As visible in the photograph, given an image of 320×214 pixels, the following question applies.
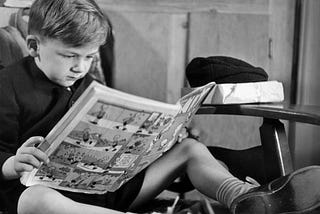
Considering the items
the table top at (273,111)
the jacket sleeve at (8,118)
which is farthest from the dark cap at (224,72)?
the jacket sleeve at (8,118)

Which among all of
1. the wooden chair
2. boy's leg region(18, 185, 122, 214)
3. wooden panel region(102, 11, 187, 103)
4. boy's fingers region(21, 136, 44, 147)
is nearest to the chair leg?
the wooden chair

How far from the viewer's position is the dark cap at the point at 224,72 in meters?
1.29

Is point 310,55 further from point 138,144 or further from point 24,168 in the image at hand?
point 24,168

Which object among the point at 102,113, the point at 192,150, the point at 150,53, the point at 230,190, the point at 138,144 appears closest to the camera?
the point at 102,113

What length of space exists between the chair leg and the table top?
37 mm

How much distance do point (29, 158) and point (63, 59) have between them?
22 centimetres

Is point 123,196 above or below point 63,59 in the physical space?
below

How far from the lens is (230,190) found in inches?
44.8

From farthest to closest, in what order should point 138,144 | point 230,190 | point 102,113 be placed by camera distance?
point 230,190 → point 138,144 → point 102,113

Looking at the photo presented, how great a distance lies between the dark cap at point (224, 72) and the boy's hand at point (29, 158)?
447 mm

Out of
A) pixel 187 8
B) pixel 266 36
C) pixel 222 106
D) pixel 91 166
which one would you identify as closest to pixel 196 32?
pixel 187 8

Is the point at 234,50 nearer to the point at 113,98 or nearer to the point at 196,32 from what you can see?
the point at 196,32

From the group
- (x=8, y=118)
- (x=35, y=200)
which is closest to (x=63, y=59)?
(x=8, y=118)

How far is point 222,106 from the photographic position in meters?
1.25
